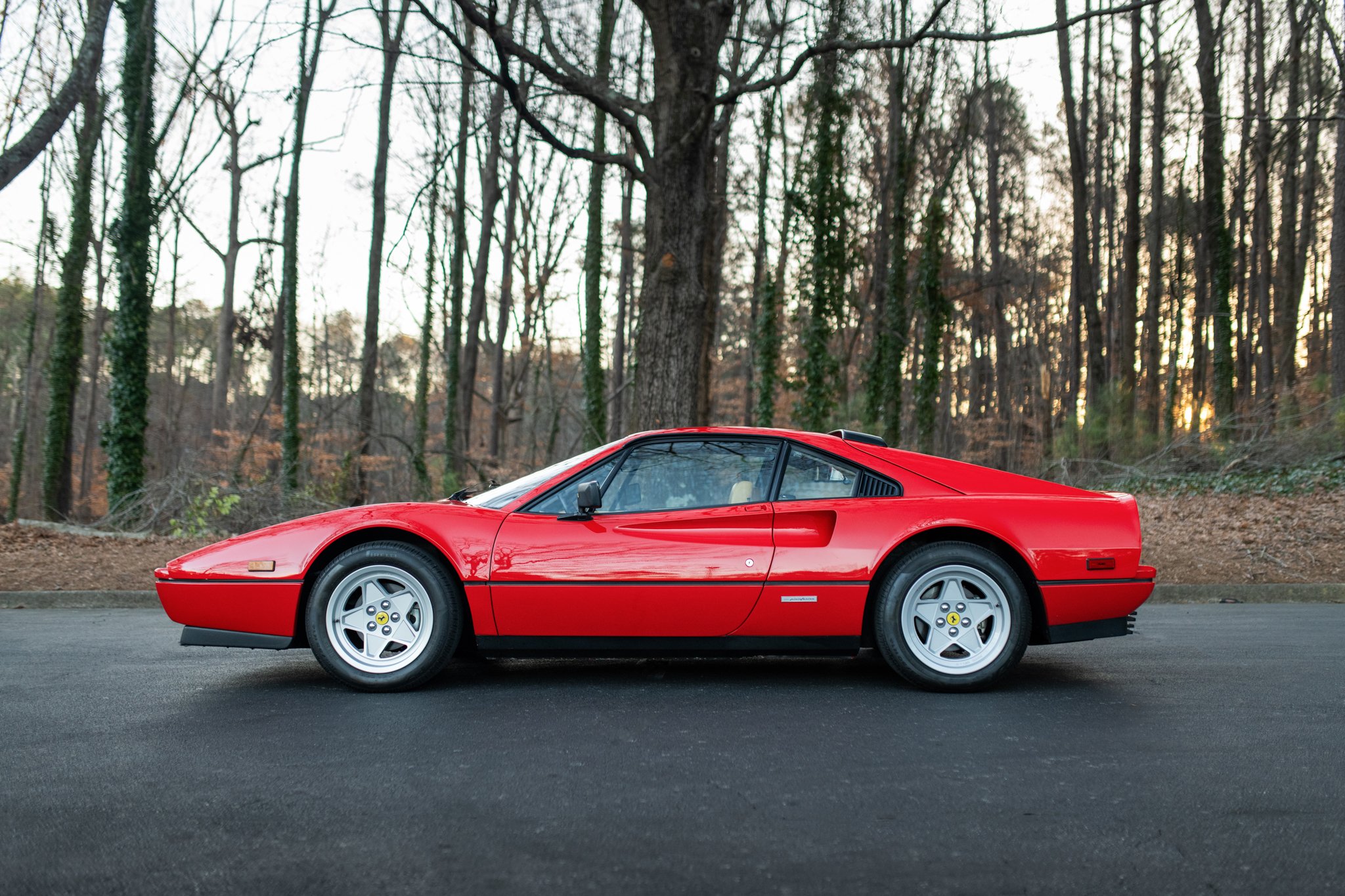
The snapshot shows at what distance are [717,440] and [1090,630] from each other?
6.45 feet

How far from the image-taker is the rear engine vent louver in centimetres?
468

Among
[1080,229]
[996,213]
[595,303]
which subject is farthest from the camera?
[996,213]

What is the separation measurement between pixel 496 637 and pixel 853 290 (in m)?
19.3

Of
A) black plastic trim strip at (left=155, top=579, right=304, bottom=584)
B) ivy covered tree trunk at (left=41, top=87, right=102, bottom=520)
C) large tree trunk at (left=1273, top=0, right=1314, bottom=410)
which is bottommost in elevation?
black plastic trim strip at (left=155, top=579, right=304, bottom=584)

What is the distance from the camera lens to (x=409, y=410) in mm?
41500

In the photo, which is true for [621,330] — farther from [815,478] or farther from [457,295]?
[815,478]

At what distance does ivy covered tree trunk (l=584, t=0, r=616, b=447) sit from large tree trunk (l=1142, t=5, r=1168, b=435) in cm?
1179

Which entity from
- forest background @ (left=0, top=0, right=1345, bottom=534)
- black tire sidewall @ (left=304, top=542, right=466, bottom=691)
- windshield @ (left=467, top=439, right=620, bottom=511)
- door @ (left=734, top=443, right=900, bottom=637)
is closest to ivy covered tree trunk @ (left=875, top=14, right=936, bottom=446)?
forest background @ (left=0, top=0, right=1345, bottom=534)

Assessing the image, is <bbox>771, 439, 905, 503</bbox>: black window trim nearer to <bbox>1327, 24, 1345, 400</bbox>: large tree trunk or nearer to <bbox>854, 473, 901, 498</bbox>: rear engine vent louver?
<bbox>854, 473, 901, 498</bbox>: rear engine vent louver

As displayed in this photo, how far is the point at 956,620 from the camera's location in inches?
178

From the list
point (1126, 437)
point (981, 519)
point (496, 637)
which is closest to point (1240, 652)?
point (981, 519)

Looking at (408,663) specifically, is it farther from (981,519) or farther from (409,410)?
(409,410)

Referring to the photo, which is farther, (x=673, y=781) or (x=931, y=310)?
(x=931, y=310)

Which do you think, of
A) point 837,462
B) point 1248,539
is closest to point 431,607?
point 837,462
